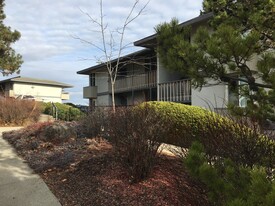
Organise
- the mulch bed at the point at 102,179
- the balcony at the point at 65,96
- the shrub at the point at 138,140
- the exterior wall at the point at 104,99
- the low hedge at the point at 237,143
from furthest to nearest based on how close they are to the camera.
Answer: the balcony at the point at 65,96 < the exterior wall at the point at 104,99 < the shrub at the point at 138,140 < the mulch bed at the point at 102,179 < the low hedge at the point at 237,143

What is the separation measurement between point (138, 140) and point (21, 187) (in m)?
2.53

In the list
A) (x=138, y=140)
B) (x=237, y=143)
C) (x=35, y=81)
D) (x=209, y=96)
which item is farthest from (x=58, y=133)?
(x=35, y=81)

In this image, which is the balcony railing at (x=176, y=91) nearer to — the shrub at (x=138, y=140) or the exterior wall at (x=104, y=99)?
the exterior wall at (x=104, y=99)

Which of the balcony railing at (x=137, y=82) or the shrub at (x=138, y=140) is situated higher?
the balcony railing at (x=137, y=82)

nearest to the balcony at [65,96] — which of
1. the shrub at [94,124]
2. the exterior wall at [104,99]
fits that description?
the exterior wall at [104,99]

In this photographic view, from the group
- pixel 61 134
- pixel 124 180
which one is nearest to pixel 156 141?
pixel 124 180

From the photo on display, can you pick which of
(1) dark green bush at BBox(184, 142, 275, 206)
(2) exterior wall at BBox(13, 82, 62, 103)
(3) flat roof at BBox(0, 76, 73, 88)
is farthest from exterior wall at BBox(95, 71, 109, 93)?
(1) dark green bush at BBox(184, 142, 275, 206)

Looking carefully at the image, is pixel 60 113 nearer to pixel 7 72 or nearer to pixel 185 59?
pixel 7 72

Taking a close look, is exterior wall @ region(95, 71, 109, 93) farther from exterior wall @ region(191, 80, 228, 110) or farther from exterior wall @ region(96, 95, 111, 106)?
exterior wall @ region(191, 80, 228, 110)

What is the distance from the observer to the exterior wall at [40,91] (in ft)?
174

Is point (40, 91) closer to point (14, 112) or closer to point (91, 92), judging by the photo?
point (91, 92)

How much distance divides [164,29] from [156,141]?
1.99m

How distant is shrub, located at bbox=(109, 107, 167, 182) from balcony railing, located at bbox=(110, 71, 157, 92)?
1707 cm

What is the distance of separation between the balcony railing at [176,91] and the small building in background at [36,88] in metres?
32.3
